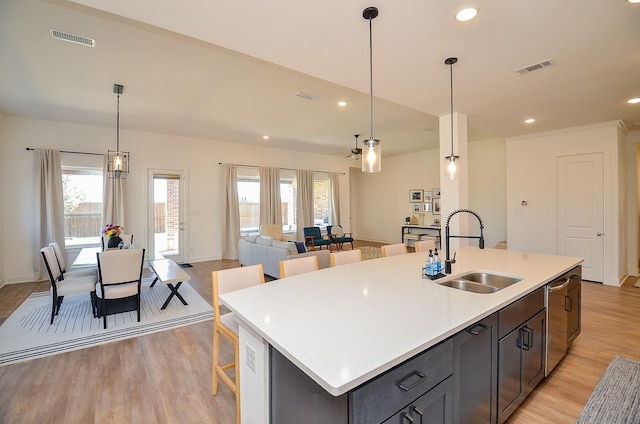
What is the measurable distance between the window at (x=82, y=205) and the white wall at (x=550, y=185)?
840 centimetres

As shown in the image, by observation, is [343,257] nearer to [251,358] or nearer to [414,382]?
[251,358]

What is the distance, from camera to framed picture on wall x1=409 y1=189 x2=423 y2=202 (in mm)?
8888

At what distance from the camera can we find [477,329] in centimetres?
148

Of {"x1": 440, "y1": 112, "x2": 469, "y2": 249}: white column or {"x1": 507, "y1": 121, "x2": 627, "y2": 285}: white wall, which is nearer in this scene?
{"x1": 440, "y1": 112, "x2": 469, "y2": 249}: white column

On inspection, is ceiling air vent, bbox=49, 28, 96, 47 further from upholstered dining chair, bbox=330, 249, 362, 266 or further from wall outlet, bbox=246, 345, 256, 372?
wall outlet, bbox=246, 345, 256, 372

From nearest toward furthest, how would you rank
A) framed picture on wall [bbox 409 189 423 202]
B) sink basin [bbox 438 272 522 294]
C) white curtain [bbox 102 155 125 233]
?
sink basin [bbox 438 272 522 294] < white curtain [bbox 102 155 125 233] < framed picture on wall [bbox 409 189 423 202]

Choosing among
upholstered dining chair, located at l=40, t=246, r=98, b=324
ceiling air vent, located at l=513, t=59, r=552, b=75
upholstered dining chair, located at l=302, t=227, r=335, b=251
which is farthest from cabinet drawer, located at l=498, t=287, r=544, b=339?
upholstered dining chair, located at l=302, t=227, r=335, b=251

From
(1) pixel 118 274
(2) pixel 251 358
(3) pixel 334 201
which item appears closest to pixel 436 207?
(3) pixel 334 201

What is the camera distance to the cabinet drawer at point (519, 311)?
1683 mm

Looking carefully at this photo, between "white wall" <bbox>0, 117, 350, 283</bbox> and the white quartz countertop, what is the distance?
562cm

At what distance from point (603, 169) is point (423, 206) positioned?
169 inches

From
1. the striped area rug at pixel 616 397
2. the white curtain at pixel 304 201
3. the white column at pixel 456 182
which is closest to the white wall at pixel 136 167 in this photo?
the white curtain at pixel 304 201

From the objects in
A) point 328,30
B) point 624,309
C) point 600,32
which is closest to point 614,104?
point 600,32

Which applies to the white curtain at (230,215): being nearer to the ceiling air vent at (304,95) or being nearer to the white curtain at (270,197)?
the white curtain at (270,197)
